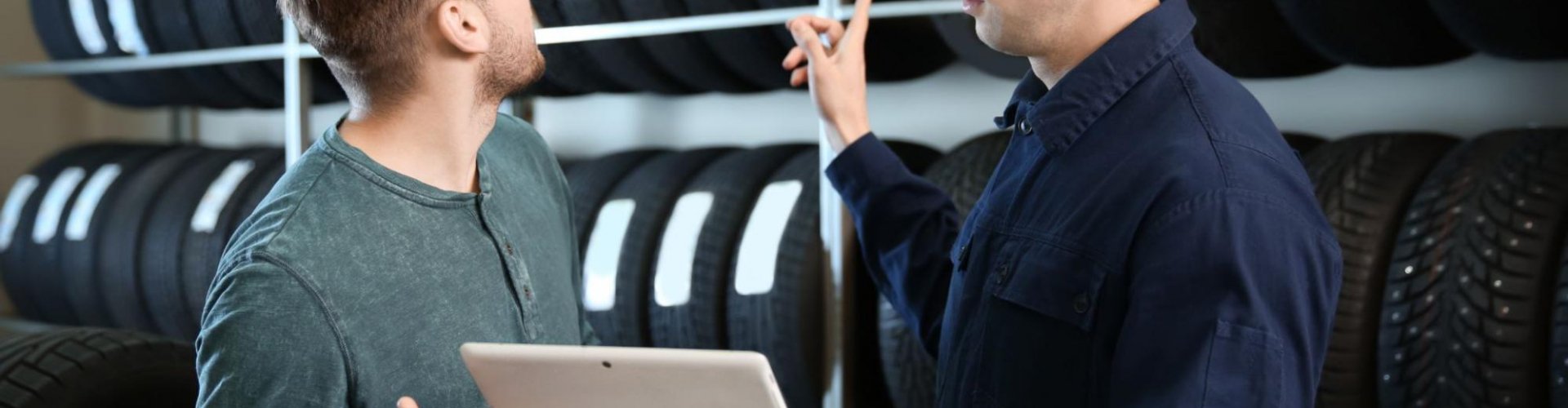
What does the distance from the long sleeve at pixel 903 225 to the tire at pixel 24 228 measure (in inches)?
139

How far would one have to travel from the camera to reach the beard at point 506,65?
161 centimetres

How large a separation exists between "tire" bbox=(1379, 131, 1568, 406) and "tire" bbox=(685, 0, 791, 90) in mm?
1395

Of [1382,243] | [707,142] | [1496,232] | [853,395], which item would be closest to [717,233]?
[853,395]

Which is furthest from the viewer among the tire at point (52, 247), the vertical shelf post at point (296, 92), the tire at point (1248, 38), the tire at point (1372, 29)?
the tire at point (52, 247)

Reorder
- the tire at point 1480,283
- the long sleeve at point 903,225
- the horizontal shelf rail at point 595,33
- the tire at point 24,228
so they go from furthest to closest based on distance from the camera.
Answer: the tire at point 24,228 < the horizontal shelf rail at point 595,33 < the tire at point 1480,283 < the long sleeve at point 903,225

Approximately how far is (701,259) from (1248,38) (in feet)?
4.12

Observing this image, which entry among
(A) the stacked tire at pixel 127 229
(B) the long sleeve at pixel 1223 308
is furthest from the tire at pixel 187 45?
(B) the long sleeve at pixel 1223 308

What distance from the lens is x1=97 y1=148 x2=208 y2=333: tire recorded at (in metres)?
4.04

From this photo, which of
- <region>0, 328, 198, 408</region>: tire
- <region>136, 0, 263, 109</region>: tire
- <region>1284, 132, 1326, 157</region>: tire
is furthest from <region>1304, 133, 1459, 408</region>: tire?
<region>136, 0, 263, 109</region>: tire

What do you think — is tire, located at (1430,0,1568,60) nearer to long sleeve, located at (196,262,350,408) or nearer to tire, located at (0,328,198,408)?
long sleeve, located at (196,262,350,408)

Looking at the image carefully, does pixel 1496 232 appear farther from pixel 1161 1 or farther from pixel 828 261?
pixel 828 261

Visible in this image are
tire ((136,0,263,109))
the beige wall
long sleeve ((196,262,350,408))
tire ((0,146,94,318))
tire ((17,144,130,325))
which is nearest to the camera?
long sleeve ((196,262,350,408))

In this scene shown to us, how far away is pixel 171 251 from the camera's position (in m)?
3.91

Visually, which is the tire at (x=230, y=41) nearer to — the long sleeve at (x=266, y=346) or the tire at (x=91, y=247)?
the tire at (x=91, y=247)
